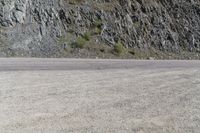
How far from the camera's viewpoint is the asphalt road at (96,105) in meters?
10.6

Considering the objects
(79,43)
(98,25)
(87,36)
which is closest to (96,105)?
(79,43)

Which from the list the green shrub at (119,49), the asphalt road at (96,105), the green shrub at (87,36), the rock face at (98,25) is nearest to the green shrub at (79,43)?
the rock face at (98,25)

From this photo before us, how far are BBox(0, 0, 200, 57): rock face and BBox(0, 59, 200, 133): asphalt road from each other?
19.9m

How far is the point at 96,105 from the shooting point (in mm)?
13492

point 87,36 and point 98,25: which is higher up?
point 98,25

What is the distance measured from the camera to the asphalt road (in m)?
10.6

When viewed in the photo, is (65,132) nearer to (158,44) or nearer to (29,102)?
(29,102)

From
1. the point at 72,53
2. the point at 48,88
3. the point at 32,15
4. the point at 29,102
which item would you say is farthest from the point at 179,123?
the point at 32,15

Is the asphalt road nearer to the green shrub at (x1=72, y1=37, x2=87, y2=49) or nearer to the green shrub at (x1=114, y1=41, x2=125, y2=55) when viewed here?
the green shrub at (x1=72, y1=37, x2=87, y2=49)

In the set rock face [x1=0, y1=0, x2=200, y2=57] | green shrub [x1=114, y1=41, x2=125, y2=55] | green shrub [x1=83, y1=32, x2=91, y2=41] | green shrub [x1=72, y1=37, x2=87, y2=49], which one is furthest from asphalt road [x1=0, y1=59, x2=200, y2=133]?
green shrub [x1=83, y1=32, x2=91, y2=41]

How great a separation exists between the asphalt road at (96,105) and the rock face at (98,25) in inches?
782

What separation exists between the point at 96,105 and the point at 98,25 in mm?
33999

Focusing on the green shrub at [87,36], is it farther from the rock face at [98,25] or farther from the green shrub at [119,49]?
the green shrub at [119,49]

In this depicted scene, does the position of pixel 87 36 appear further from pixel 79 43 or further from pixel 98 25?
pixel 98 25
